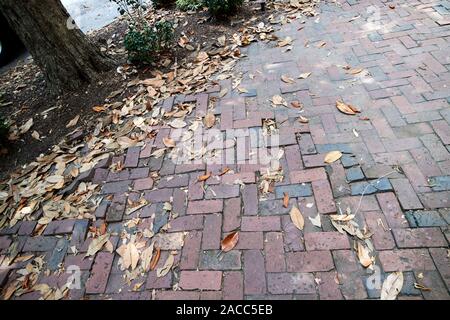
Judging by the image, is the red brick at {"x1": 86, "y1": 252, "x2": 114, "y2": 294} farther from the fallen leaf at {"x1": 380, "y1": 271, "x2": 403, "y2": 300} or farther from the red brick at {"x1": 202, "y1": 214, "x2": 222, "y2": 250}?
the fallen leaf at {"x1": 380, "y1": 271, "x2": 403, "y2": 300}

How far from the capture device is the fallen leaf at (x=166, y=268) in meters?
2.12

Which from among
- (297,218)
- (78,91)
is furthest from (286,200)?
(78,91)

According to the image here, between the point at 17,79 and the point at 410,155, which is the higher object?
the point at 17,79

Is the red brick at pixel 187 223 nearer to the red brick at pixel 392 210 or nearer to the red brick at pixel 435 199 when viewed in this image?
the red brick at pixel 392 210

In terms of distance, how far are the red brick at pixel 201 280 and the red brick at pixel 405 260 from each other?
985 millimetres

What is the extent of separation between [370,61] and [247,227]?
225cm

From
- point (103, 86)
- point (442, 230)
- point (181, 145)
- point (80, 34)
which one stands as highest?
point (80, 34)

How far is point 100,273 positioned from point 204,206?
82cm

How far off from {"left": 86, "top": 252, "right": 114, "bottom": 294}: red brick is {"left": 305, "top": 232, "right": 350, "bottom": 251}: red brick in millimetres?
1310

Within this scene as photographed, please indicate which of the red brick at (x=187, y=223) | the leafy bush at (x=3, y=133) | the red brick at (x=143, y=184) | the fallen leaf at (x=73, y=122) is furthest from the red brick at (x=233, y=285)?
the leafy bush at (x=3, y=133)

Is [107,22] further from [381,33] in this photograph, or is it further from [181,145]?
[381,33]

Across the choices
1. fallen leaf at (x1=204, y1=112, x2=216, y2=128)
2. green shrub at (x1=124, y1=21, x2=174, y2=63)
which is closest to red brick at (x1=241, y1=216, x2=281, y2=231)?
fallen leaf at (x1=204, y1=112, x2=216, y2=128)
